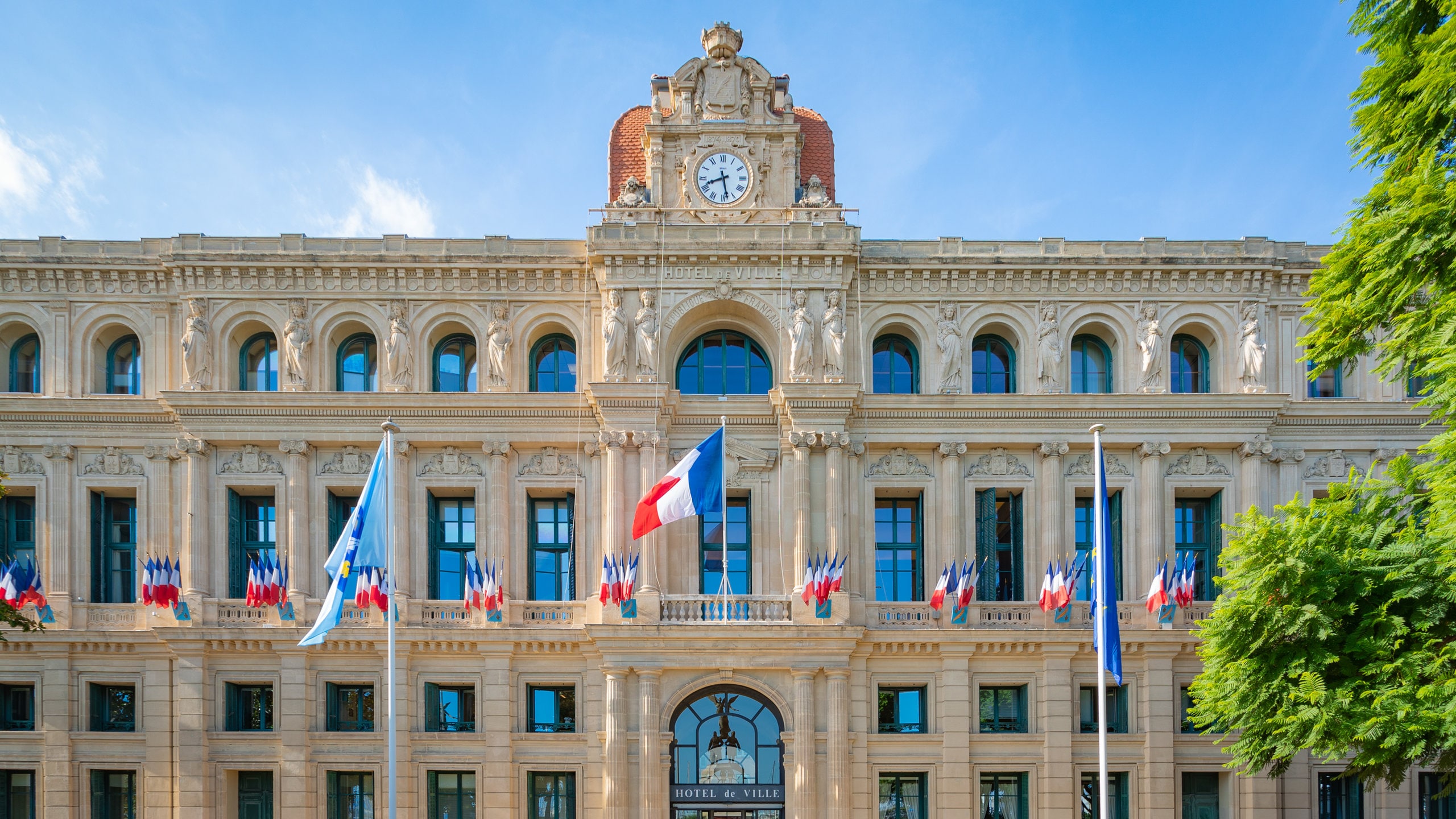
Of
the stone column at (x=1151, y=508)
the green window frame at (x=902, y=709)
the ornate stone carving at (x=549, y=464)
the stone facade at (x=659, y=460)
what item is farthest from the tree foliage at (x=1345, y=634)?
the ornate stone carving at (x=549, y=464)

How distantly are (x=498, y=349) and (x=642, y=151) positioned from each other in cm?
911

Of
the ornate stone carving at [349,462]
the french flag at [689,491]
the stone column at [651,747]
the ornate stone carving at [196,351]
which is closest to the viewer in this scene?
the french flag at [689,491]

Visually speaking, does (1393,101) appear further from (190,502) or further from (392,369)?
(190,502)

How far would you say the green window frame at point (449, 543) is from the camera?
112 ft

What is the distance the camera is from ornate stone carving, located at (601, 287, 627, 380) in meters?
33.0

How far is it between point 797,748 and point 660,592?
6.19 meters

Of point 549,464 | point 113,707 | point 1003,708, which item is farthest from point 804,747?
point 113,707

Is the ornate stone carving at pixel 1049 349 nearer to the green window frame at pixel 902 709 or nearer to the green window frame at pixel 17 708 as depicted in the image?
the green window frame at pixel 902 709

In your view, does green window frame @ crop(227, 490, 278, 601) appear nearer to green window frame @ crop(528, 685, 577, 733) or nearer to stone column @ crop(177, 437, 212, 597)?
stone column @ crop(177, 437, 212, 597)

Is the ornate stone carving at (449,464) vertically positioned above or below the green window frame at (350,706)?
above

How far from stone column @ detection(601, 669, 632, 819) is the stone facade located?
13 cm

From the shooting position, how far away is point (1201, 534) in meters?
34.9

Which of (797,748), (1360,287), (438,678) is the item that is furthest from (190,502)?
(1360,287)

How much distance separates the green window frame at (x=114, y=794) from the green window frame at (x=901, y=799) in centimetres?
2346
